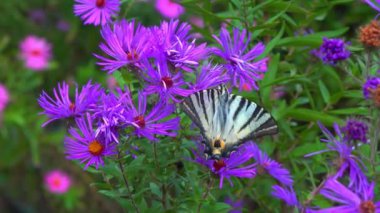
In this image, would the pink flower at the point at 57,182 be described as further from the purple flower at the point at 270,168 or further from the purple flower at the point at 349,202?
the purple flower at the point at 349,202

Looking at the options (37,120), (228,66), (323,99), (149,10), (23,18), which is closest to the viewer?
(228,66)

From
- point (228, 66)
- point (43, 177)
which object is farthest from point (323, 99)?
point (43, 177)

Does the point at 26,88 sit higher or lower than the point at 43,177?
higher

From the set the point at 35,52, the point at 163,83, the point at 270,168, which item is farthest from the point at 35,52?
the point at 163,83

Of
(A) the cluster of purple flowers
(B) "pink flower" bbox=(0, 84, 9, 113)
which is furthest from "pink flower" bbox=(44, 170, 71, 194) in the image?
(A) the cluster of purple flowers

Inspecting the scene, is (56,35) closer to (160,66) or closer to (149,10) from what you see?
(149,10)

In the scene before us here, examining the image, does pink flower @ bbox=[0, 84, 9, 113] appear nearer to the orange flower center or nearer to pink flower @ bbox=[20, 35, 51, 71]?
pink flower @ bbox=[20, 35, 51, 71]

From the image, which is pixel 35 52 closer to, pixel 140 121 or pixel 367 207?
Answer: pixel 140 121
